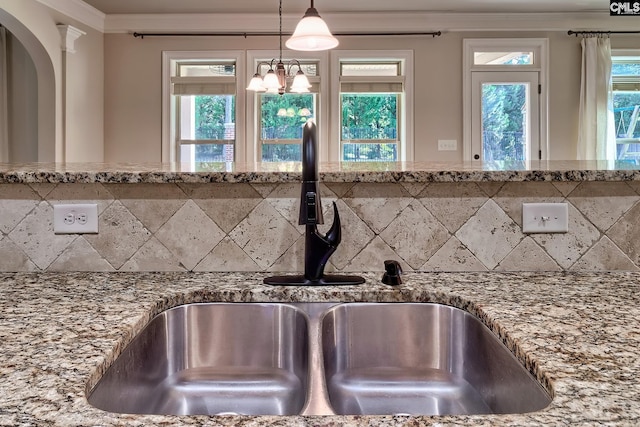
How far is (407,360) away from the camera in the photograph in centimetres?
89

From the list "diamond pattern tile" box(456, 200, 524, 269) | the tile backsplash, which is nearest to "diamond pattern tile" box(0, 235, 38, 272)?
the tile backsplash

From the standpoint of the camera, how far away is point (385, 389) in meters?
0.85

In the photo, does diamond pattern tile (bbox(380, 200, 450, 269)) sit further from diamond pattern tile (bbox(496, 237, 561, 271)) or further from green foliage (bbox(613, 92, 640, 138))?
green foliage (bbox(613, 92, 640, 138))

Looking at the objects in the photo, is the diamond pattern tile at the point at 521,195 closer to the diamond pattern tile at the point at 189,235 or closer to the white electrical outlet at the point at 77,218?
the diamond pattern tile at the point at 189,235

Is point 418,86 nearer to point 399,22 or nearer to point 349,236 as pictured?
point 399,22

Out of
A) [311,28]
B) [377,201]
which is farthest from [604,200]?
[311,28]

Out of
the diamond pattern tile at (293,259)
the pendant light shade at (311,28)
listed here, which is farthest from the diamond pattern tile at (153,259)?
the pendant light shade at (311,28)

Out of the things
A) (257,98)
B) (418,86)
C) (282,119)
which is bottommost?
(282,119)

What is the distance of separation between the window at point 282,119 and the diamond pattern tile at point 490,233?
470 cm

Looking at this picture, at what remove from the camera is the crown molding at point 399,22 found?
5.34 m

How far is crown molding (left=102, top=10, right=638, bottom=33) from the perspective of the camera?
17.5 feet

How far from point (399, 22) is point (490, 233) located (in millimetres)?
4882

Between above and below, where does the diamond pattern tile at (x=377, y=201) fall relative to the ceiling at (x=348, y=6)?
below

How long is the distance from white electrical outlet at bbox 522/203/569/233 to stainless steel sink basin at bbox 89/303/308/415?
52cm
